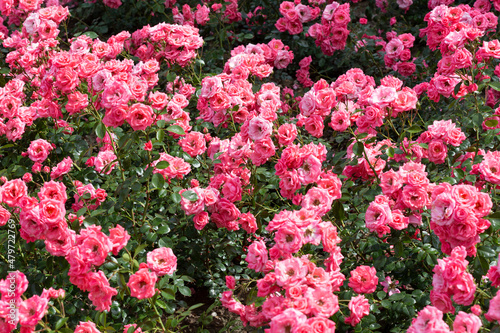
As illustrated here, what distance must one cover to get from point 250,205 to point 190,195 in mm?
480

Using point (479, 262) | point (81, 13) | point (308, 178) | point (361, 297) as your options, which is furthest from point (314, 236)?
point (81, 13)

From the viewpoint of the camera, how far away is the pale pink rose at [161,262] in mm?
1937

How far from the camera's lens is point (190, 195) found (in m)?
2.27

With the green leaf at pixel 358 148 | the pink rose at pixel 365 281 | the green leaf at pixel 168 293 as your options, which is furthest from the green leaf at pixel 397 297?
the green leaf at pixel 168 293

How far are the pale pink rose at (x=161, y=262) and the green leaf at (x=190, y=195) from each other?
1.11ft

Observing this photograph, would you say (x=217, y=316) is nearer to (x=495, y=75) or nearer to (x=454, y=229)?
(x=454, y=229)

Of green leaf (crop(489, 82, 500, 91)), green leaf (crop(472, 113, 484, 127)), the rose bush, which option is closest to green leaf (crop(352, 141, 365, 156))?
the rose bush

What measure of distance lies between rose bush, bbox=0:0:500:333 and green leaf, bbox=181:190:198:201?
0.02 metres

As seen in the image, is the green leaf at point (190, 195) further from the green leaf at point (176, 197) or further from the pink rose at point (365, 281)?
the pink rose at point (365, 281)

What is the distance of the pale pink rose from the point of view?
1937 millimetres

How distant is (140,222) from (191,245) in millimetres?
294

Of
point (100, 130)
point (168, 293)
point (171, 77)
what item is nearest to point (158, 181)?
point (100, 130)

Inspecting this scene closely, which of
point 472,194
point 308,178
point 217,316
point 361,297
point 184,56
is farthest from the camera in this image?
point 184,56

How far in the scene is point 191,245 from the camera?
2627 millimetres
